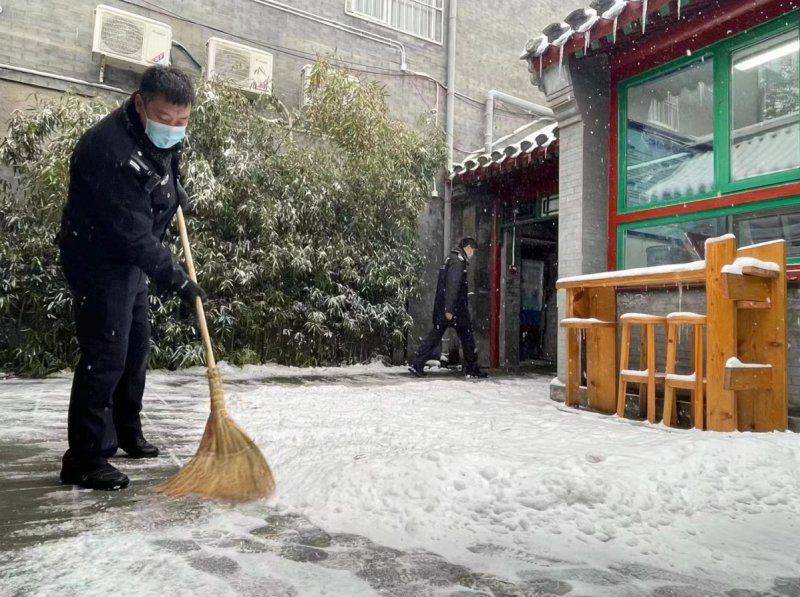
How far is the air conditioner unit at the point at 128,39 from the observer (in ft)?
22.6

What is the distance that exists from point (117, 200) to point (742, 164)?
4.38 m

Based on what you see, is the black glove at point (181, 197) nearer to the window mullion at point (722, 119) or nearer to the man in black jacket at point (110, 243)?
the man in black jacket at point (110, 243)

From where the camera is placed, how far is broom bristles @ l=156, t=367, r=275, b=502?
2.22 meters

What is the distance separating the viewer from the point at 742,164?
4.38 meters

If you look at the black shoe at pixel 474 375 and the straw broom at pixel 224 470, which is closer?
the straw broom at pixel 224 470

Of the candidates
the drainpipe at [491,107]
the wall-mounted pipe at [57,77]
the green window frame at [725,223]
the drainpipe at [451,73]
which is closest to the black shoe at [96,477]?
the green window frame at [725,223]

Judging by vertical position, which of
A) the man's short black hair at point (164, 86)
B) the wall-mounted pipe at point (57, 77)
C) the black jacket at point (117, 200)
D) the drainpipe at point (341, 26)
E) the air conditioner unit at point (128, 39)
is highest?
the drainpipe at point (341, 26)

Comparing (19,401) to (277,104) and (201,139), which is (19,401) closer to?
(201,139)

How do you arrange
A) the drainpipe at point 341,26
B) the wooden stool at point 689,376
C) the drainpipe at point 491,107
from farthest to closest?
the drainpipe at point 491,107
the drainpipe at point 341,26
the wooden stool at point 689,376

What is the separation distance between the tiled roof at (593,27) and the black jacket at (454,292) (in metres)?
2.48

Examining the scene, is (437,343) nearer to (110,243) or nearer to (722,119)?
(722,119)

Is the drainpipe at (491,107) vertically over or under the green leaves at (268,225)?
over

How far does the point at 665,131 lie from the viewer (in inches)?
199

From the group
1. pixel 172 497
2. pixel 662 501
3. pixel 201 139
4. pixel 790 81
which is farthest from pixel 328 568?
pixel 201 139
